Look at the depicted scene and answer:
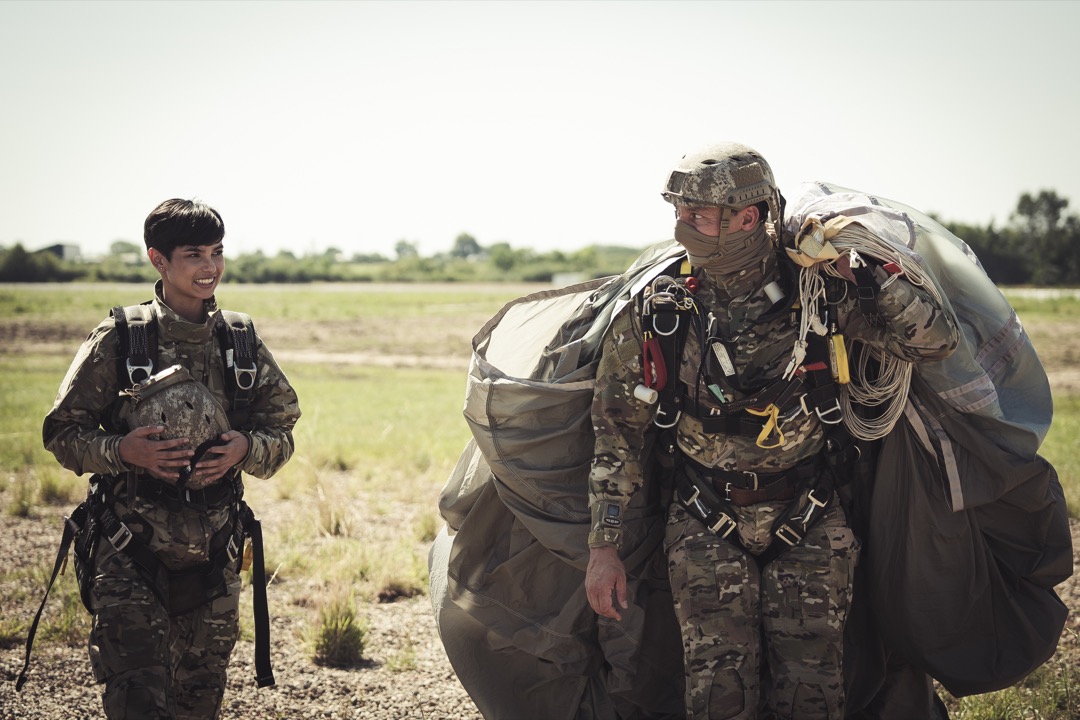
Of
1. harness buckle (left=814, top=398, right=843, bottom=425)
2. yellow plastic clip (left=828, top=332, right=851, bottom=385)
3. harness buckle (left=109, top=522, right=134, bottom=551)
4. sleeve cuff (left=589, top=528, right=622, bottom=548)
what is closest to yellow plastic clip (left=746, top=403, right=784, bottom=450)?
harness buckle (left=814, top=398, right=843, bottom=425)

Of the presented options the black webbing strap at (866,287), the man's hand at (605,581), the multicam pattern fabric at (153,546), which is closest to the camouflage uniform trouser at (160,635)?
the multicam pattern fabric at (153,546)

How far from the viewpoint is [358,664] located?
5383mm

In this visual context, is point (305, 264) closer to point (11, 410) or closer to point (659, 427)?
point (11, 410)

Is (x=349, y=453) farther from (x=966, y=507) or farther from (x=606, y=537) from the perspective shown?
(x=966, y=507)

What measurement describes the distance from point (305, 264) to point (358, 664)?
232ft

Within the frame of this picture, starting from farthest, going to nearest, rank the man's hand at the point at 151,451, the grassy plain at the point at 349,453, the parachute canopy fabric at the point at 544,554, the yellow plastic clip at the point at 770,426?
the grassy plain at the point at 349,453 < the parachute canopy fabric at the point at 544,554 < the yellow plastic clip at the point at 770,426 < the man's hand at the point at 151,451

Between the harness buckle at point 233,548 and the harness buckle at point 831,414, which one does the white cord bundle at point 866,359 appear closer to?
the harness buckle at point 831,414

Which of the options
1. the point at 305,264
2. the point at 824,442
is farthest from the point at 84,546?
the point at 305,264

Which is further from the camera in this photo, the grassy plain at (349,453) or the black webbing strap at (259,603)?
the grassy plain at (349,453)

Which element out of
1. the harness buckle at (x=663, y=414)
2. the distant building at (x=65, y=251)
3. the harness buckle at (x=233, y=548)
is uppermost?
the distant building at (x=65, y=251)

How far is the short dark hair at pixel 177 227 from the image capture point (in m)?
3.88

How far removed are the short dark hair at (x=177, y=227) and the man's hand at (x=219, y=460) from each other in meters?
0.86

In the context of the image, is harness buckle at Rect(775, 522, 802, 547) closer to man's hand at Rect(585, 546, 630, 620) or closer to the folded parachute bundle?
the folded parachute bundle

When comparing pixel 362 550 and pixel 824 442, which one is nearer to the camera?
pixel 824 442
